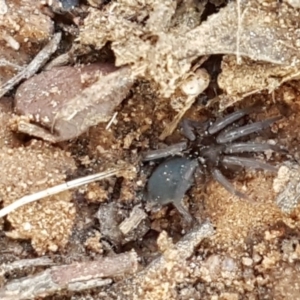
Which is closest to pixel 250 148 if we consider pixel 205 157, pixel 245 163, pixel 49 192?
pixel 245 163

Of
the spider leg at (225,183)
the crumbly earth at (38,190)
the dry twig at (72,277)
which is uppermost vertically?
the crumbly earth at (38,190)

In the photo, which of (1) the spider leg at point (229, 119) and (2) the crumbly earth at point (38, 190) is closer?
(2) the crumbly earth at point (38, 190)

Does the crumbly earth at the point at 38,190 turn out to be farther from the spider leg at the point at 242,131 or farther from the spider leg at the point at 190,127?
the spider leg at the point at 242,131

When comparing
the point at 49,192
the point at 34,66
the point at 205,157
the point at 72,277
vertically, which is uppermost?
the point at 34,66

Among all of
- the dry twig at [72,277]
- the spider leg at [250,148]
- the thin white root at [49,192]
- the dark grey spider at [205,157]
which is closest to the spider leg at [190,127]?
the dark grey spider at [205,157]

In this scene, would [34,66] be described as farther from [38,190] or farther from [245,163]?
[245,163]

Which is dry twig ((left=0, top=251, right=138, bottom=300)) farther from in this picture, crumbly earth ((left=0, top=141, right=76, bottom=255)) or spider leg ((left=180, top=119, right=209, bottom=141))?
spider leg ((left=180, top=119, right=209, bottom=141))

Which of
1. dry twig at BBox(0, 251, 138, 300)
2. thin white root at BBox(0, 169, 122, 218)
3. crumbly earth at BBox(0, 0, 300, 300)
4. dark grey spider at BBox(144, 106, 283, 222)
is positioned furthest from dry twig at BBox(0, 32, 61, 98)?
dry twig at BBox(0, 251, 138, 300)
